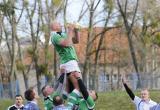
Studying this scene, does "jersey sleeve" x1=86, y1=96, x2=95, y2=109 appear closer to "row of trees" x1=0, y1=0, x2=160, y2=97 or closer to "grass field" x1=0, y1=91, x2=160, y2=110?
"grass field" x1=0, y1=91, x2=160, y2=110

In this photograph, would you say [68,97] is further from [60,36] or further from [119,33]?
[119,33]

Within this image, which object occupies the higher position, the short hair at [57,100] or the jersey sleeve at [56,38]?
the jersey sleeve at [56,38]

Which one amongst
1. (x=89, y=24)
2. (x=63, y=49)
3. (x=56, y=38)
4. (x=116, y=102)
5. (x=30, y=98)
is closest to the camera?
(x=56, y=38)

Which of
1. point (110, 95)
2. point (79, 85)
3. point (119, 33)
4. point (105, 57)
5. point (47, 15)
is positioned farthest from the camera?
point (105, 57)

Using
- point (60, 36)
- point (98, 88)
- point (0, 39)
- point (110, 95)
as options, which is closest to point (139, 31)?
point (98, 88)

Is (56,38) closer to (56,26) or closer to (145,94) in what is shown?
(56,26)

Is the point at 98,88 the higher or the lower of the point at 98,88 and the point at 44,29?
the lower

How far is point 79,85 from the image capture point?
1006 cm

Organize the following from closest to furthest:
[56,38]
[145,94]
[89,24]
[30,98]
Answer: [56,38], [30,98], [145,94], [89,24]

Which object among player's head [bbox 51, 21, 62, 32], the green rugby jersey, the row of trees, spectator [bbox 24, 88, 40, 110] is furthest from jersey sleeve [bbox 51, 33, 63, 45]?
the row of trees

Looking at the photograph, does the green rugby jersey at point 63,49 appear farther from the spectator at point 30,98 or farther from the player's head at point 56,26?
the spectator at point 30,98

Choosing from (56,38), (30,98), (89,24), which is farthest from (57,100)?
(89,24)

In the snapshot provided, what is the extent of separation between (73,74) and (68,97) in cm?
45

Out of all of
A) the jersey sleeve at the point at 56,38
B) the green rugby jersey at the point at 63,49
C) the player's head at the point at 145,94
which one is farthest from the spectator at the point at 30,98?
the player's head at the point at 145,94
